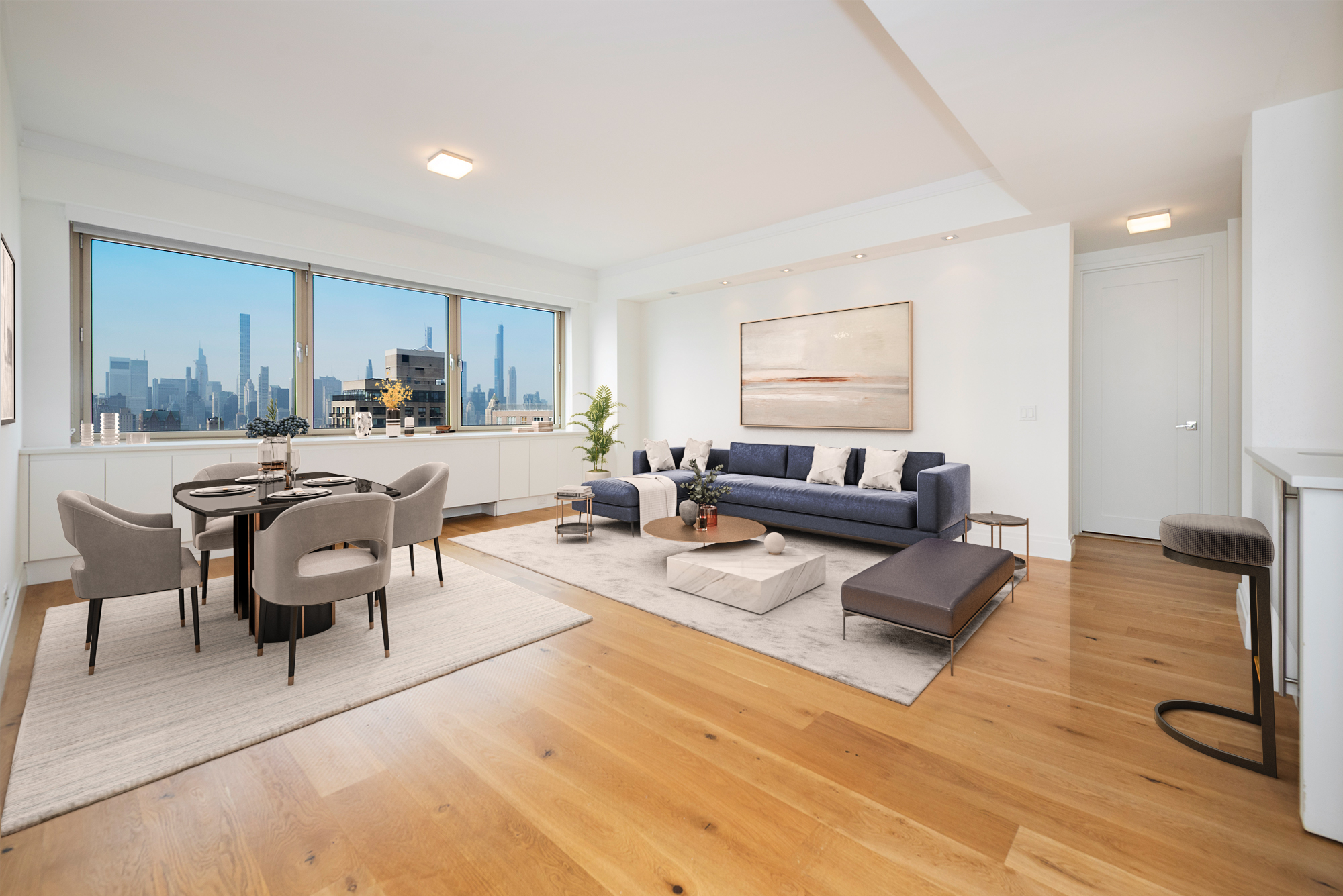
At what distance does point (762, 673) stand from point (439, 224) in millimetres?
5223

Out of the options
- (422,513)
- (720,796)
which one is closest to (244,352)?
(422,513)

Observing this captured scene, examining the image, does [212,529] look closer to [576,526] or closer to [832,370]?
[576,526]

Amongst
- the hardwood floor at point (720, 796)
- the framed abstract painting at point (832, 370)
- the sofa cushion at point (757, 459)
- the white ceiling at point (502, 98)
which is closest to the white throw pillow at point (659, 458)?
the sofa cushion at point (757, 459)

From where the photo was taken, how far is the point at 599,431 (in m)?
7.29

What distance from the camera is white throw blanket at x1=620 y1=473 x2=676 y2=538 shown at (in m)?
5.42

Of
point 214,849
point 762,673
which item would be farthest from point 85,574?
point 762,673

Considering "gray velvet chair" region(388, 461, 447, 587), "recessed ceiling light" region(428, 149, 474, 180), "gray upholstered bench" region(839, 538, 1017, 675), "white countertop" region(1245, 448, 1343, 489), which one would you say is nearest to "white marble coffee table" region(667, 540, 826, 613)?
"gray upholstered bench" region(839, 538, 1017, 675)

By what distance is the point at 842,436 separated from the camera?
19.4 feet

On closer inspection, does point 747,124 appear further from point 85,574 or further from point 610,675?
point 85,574

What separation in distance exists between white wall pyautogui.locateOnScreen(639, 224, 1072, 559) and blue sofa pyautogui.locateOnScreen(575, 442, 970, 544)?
290 mm

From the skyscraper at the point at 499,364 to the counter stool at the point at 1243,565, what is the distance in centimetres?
649

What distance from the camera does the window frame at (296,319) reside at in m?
4.41

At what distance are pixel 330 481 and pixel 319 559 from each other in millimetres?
817

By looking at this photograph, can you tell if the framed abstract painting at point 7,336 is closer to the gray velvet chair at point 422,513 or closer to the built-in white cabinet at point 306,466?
the built-in white cabinet at point 306,466
